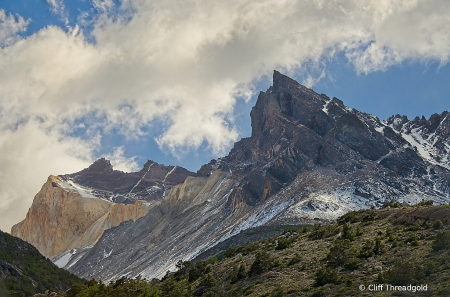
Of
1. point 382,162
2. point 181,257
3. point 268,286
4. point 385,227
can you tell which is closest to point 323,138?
point 382,162

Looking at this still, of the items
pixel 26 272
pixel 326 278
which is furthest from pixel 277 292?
pixel 26 272

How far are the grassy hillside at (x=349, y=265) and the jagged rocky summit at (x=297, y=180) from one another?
49912 millimetres

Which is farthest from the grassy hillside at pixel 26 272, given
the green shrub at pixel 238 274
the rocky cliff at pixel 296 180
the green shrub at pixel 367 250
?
the rocky cliff at pixel 296 180

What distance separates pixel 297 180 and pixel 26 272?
3354 inches

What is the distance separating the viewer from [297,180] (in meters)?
130

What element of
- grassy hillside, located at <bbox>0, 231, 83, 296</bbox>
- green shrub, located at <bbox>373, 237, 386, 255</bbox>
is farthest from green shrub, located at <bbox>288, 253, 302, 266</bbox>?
grassy hillside, located at <bbox>0, 231, 83, 296</bbox>

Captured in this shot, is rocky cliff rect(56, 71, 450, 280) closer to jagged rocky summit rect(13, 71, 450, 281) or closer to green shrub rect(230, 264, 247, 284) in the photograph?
jagged rocky summit rect(13, 71, 450, 281)

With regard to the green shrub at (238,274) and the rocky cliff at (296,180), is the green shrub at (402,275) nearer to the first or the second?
the green shrub at (238,274)

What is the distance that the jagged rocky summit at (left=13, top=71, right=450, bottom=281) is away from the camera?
364ft

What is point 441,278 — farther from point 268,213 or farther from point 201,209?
point 201,209

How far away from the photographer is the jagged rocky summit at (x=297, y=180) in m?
111

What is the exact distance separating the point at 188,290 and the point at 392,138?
129244 millimetres

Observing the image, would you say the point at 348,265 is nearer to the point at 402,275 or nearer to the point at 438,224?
the point at 402,275

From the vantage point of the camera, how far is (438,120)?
163 m
